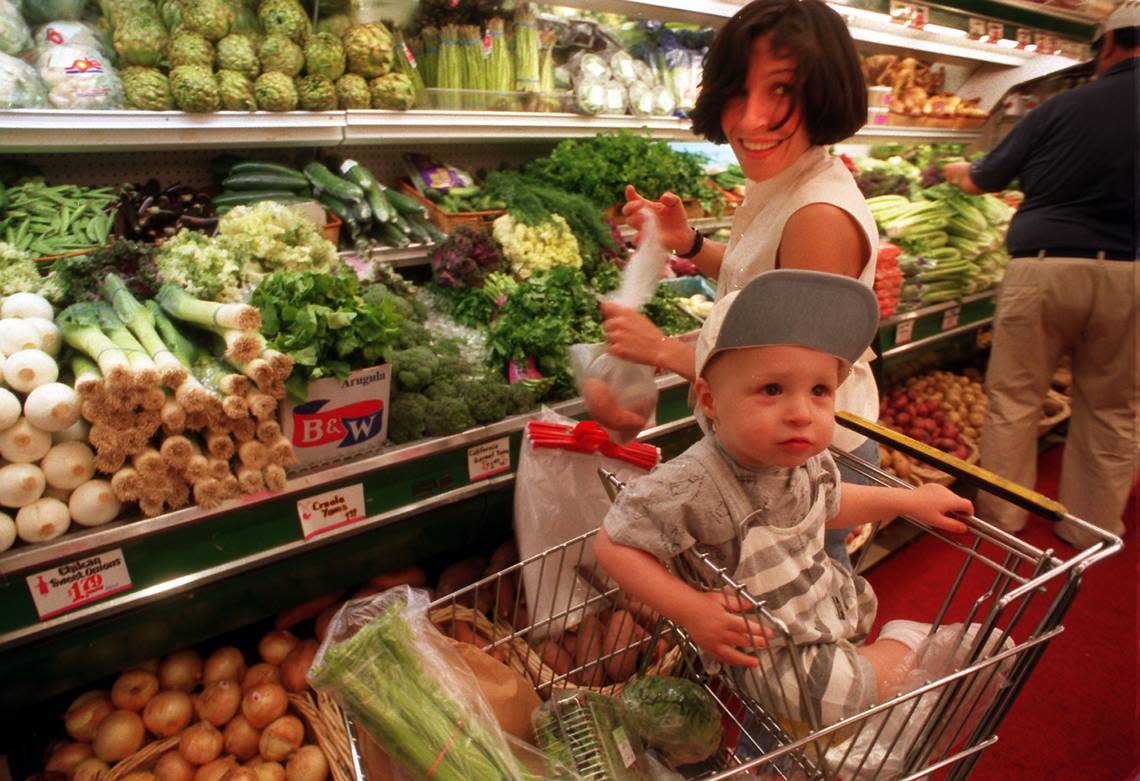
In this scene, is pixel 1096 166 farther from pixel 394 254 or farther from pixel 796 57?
pixel 394 254

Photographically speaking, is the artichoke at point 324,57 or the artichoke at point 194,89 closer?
the artichoke at point 194,89

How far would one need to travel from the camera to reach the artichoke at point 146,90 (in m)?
2.33

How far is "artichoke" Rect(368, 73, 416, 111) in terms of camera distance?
281cm

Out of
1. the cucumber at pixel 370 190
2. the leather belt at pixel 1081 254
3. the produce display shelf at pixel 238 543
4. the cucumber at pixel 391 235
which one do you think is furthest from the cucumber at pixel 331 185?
the leather belt at pixel 1081 254

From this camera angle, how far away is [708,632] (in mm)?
1091

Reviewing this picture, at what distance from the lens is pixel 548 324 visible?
2.52m

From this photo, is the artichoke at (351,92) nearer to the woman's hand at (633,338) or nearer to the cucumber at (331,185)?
the cucumber at (331,185)

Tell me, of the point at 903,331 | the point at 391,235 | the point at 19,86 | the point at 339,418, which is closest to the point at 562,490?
the point at 339,418

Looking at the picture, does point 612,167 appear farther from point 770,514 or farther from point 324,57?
point 770,514

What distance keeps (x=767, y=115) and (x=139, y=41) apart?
2228 mm

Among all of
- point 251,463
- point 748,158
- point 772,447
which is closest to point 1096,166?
point 748,158

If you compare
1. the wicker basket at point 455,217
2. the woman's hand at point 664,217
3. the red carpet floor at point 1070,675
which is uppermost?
the woman's hand at point 664,217

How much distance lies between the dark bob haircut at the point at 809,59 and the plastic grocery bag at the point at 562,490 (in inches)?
35.4

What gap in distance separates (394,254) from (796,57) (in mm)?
1949
